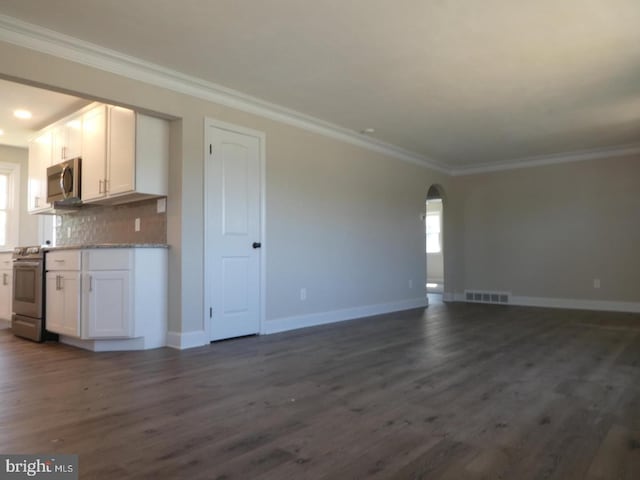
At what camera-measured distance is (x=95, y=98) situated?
346 cm

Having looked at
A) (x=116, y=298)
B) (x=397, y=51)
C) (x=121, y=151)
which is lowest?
(x=116, y=298)

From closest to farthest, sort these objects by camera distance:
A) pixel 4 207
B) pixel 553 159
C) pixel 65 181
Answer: pixel 65 181
pixel 4 207
pixel 553 159

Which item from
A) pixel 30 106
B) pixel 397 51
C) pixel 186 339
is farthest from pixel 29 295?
pixel 397 51

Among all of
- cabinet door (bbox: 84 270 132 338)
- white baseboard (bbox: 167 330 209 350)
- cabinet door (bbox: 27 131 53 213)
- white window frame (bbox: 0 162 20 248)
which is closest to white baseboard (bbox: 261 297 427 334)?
white baseboard (bbox: 167 330 209 350)

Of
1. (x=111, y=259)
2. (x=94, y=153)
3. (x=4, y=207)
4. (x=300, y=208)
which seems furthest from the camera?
(x=4, y=207)

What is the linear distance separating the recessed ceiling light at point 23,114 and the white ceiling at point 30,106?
0.04 m

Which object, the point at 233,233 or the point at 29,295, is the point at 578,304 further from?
the point at 29,295

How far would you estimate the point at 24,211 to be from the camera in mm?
6344

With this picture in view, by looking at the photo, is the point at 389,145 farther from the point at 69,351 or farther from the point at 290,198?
the point at 69,351

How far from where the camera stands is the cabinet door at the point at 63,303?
3.86 metres


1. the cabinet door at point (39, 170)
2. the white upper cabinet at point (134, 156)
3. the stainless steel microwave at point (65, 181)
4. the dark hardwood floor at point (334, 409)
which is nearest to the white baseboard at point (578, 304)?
the dark hardwood floor at point (334, 409)

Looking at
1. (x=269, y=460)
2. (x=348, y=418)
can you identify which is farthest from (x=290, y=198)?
(x=269, y=460)

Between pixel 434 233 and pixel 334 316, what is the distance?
7.22 meters

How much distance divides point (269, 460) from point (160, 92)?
10.5 ft
